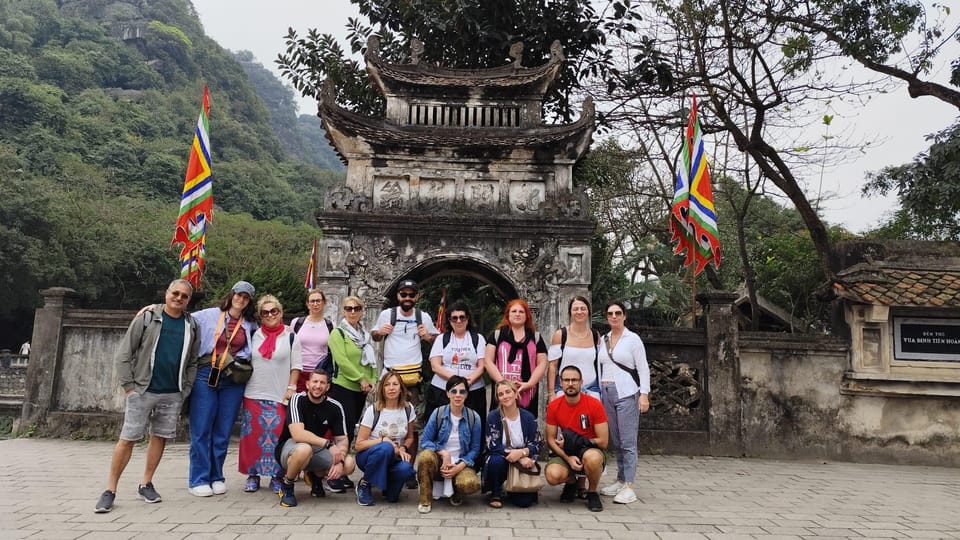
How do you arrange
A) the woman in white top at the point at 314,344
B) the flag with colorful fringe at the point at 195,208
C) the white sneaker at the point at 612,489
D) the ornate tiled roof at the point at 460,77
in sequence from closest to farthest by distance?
the white sneaker at the point at 612,489 → the woman in white top at the point at 314,344 → the flag with colorful fringe at the point at 195,208 → the ornate tiled roof at the point at 460,77

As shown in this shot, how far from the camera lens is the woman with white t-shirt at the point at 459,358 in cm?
595

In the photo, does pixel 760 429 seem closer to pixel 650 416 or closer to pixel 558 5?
pixel 650 416

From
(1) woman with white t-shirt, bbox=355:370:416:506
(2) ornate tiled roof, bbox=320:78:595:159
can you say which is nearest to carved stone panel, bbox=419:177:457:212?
(2) ornate tiled roof, bbox=320:78:595:159

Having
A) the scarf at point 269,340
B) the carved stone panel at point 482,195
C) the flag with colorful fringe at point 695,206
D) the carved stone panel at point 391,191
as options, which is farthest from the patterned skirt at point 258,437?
the flag with colorful fringe at point 695,206

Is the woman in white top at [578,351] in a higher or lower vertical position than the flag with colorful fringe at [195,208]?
lower

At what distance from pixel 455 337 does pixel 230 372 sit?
213 centimetres

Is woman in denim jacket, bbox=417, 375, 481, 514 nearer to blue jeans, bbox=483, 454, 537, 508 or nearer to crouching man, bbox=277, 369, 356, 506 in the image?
blue jeans, bbox=483, 454, 537, 508

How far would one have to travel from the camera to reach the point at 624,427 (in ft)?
18.8

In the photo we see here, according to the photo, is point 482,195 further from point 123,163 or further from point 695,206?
point 123,163

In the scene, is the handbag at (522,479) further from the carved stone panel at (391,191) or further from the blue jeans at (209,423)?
the carved stone panel at (391,191)

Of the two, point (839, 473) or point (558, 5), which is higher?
point (558, 5)

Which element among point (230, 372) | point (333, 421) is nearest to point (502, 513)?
point (333, 421)

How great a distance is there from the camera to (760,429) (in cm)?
A: 862

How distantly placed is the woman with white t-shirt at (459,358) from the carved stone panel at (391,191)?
3184mm
